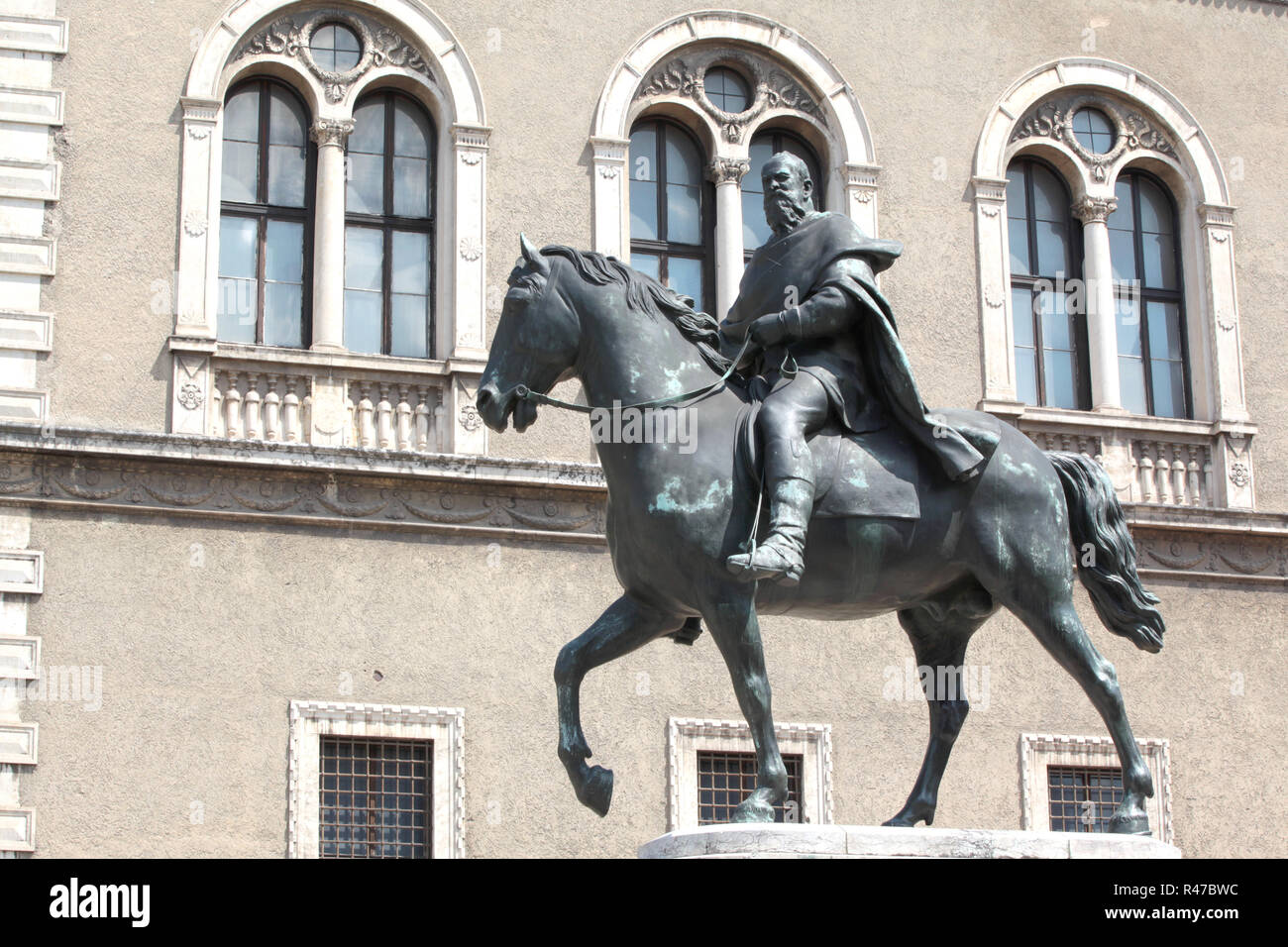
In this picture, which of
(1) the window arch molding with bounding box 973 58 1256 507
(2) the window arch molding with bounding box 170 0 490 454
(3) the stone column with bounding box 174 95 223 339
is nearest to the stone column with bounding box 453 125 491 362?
(2) the window arch molding with bounding box 170 0 490 454

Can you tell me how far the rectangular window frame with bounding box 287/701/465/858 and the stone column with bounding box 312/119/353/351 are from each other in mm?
2918

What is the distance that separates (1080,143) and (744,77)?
3.10m

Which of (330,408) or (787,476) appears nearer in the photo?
(787,476)

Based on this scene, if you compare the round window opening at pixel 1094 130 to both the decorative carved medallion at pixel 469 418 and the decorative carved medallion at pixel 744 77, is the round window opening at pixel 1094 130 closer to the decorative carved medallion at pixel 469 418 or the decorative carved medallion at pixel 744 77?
the decorative carved medallion at pixel 744 77

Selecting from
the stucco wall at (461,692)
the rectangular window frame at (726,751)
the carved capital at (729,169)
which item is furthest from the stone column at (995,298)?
the rectangular window frame at (726,751)

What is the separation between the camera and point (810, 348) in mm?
9508

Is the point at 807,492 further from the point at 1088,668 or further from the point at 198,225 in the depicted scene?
the point at 198,225

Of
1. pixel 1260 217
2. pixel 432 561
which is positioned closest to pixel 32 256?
pixel 432 561

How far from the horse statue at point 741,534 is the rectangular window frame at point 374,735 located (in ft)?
21.0

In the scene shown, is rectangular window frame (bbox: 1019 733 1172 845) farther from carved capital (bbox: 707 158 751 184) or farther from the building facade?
carved capital (bbox: 707 158 751 184)

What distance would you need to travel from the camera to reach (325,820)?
50.4 feet

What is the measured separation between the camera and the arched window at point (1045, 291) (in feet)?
61.0

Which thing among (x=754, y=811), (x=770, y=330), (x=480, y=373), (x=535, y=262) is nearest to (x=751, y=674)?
(x=754, y=811)
